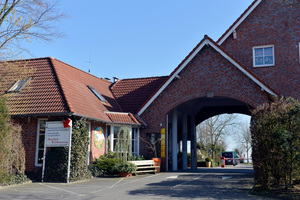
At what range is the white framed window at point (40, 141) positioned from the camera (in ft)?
53.0

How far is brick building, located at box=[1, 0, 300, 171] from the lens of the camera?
18.1 m

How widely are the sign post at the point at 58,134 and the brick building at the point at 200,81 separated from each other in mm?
1390

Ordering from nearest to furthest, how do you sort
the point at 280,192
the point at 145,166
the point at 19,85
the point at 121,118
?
the point at 280,192
the point at 145,166
the point at 19,85
the point at 121,118

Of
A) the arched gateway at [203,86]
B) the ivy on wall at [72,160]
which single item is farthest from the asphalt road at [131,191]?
the arched gateway at [203,86]

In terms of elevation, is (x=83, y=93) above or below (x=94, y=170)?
above

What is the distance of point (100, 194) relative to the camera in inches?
452

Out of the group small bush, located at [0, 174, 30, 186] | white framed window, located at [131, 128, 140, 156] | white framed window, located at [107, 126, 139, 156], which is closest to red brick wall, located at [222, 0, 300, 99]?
white framed window, located at [131, 128, 140, 156]

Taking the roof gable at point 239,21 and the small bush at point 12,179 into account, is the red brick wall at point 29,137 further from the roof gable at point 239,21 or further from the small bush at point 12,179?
the roof gable at point 239,21

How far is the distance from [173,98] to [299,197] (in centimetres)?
1155

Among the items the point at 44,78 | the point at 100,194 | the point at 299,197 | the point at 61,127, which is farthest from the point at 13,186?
the point at 299,197

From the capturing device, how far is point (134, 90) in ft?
84.0

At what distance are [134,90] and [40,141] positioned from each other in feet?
34.9

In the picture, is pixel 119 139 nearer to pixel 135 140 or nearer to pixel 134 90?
pixel 135 140

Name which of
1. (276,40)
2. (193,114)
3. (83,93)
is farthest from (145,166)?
(276,40)
